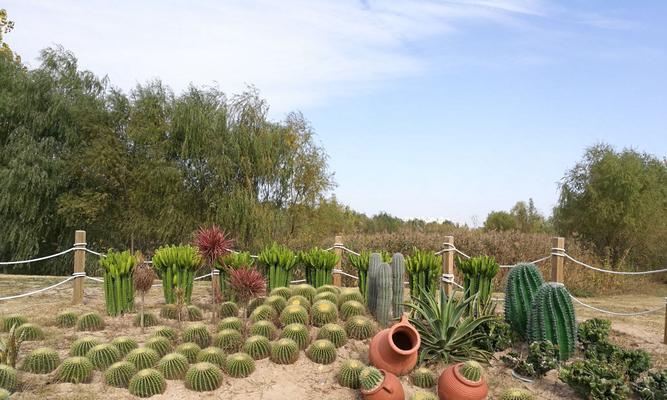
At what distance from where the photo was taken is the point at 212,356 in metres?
6.56

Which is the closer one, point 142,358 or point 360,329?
point 142,358

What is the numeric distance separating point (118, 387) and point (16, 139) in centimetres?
1604

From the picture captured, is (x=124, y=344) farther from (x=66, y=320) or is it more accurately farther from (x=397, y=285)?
(x=397, y=285)

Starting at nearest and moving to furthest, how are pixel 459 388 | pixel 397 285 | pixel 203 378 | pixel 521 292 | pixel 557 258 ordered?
pixel 459 388 < pixel 203 378 < pixel 521 292 < pixel 397 285 < pixel 557 258

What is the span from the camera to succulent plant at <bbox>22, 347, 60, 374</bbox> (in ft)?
21.3

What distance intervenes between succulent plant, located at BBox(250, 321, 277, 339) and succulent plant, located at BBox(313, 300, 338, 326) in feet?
1.87

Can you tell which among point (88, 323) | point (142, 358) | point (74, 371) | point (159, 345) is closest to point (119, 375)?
point (142, 358)

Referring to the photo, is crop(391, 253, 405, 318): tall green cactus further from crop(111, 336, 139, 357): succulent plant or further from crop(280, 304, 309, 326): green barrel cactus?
crop(111, 336, 139, 357): succulent plant

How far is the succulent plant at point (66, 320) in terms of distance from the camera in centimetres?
820

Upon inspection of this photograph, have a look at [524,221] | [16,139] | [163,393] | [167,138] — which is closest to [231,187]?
[167,138]

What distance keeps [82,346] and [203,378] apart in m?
1.80

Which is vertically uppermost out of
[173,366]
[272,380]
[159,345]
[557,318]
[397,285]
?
[397,285]

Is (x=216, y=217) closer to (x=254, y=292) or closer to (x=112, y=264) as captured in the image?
(x=112, y=264)

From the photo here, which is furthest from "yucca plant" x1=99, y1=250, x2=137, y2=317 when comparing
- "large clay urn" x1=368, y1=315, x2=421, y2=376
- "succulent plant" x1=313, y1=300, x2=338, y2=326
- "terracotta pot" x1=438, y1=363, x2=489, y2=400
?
"terracotta pot" x1=438, y1=363, x2=489, y2=400
